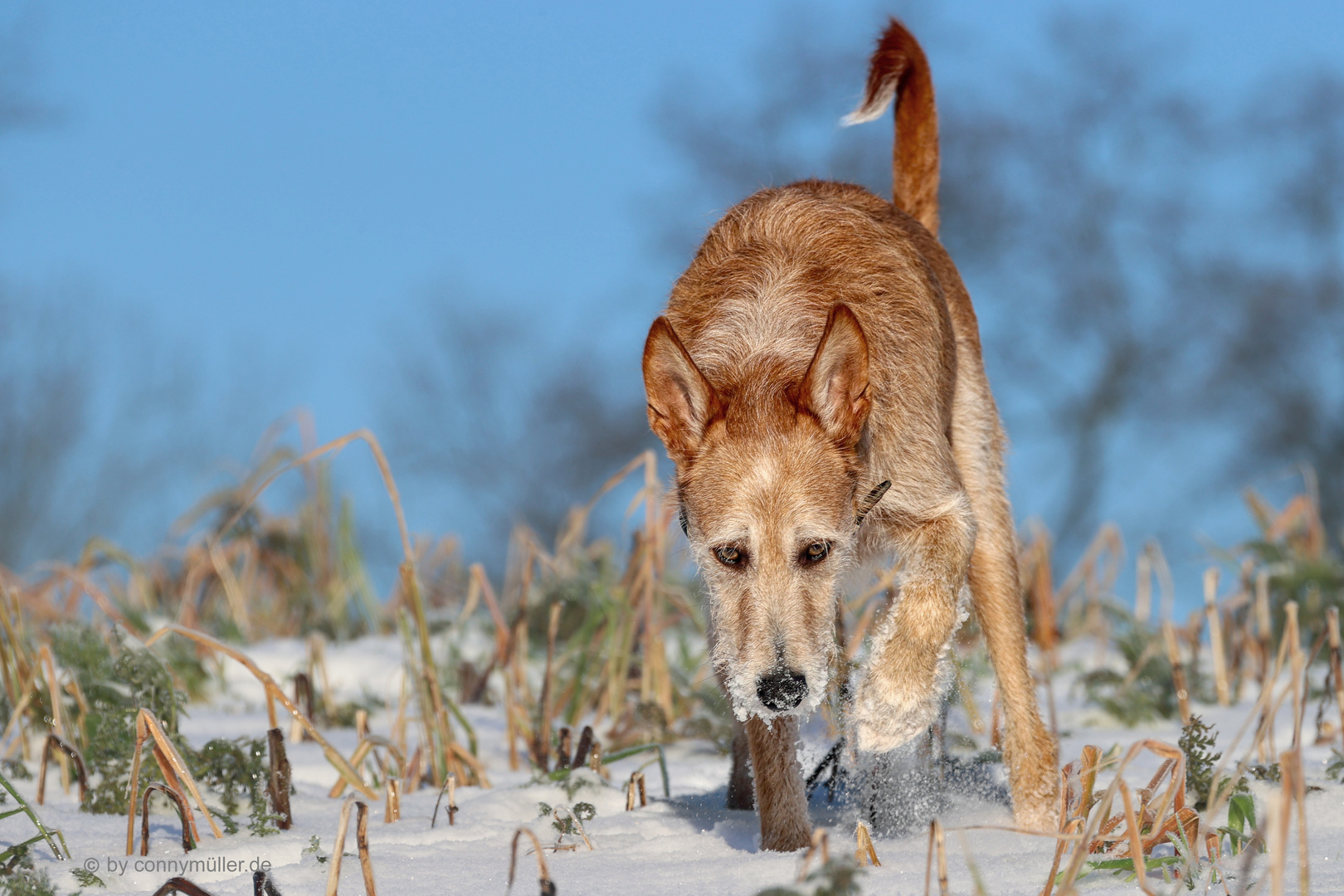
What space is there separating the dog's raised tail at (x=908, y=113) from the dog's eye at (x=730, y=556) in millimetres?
2064

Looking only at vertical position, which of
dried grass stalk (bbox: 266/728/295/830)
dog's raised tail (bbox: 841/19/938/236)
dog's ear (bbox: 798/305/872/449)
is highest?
dog's raised tail (bbox: 841/19/938/236)

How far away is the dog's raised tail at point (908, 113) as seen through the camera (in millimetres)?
4629

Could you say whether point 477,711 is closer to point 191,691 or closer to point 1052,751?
point 191,691

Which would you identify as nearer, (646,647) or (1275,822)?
Result: (1275,822)

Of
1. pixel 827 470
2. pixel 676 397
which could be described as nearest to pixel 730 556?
pixel 827 470

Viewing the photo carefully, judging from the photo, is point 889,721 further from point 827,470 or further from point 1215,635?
point 1215,635

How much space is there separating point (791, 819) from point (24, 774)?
224cm

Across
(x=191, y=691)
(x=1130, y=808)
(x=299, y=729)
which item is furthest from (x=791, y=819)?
(x=191, y=691)

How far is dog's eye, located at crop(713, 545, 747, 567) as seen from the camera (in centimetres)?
305

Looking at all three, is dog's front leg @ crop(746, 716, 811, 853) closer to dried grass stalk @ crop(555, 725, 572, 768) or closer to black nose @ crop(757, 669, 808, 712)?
black nose @ crop(757, 669, 808, 712)

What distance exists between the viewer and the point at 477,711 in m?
5.14

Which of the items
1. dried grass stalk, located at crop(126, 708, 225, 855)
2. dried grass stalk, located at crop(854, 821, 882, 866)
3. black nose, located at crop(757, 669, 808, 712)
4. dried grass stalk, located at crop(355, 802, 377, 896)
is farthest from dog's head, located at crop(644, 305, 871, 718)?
dried grass stalk, located at crop(126, 708, 225, 855)

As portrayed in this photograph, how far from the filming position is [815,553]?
3.07 meters

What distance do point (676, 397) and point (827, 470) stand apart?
427 mm
